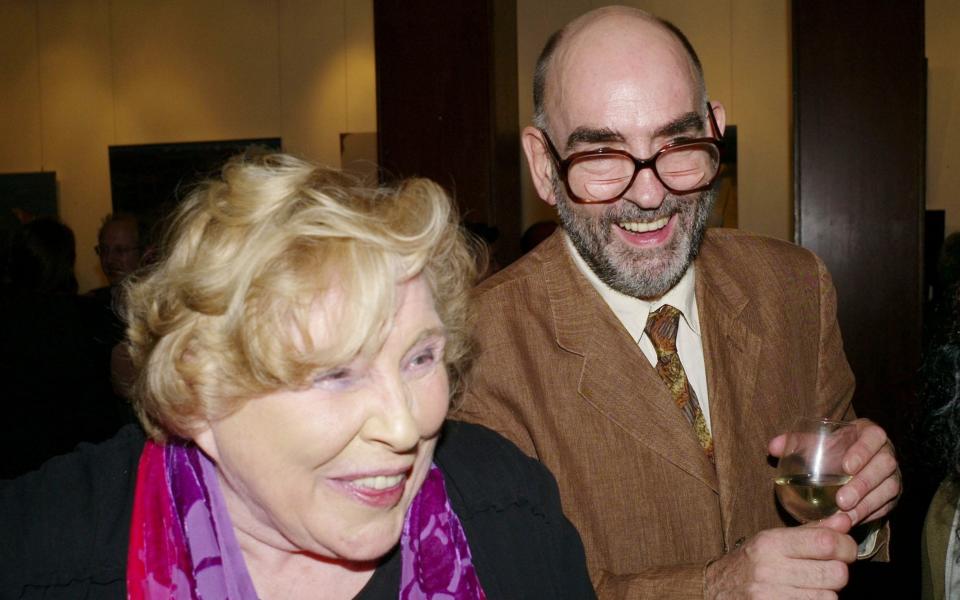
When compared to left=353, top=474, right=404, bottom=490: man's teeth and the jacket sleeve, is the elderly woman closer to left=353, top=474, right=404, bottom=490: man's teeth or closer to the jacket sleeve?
left=353, top=474, right=404, bottom=490: man's teeth

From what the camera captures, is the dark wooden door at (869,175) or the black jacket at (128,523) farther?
the dark wooden door at (869,175)

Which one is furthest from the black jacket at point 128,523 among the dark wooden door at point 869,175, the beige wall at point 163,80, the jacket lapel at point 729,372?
the beige wall at point 163,80

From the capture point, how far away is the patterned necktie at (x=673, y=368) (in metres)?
1.94

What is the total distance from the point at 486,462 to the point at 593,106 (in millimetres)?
779

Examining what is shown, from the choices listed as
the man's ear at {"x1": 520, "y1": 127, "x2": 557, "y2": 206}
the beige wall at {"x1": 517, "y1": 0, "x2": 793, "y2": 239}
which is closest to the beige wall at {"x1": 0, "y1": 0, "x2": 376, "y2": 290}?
the beige wall at {"x1": 517, "y1": 0, "x2": 793, "y2": 239}

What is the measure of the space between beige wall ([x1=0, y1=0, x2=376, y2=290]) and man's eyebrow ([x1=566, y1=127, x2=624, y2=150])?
5640 mm

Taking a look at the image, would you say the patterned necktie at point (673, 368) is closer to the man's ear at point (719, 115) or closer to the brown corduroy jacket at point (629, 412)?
the brown corduroy jacket at point (629, 412)

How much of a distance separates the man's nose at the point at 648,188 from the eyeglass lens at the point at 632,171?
0.01m

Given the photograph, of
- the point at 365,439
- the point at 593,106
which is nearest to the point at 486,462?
the point at 365,439

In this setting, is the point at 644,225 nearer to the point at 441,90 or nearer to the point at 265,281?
the point at 265,281

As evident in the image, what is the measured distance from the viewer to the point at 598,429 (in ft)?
6.18

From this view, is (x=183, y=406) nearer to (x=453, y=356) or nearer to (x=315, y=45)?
(x=453, y=356)

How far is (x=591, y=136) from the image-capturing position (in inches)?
74.0

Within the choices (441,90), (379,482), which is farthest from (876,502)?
(441,90)
